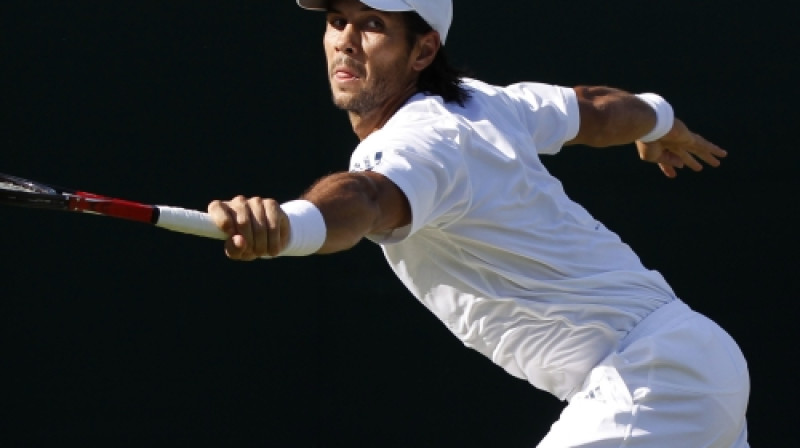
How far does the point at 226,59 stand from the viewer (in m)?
4.94

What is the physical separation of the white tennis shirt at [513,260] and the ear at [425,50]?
0.13 m

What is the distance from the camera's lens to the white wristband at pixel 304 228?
2797 mm

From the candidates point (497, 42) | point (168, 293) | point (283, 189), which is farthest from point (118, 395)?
point (497, 42)

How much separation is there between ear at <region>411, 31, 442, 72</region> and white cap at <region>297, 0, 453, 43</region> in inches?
1.1

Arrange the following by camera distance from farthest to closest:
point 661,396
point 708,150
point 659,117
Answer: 1. point 708,150
2. point 659,117
3. point 661,396

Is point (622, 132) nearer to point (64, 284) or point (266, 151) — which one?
point (266, 151)

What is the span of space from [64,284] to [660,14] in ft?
7.10

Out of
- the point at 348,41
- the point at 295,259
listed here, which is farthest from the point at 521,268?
the point at 295,259

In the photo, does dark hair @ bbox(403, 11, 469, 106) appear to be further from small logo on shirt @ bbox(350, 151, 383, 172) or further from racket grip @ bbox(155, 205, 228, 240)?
racket grip @ bbox(155, 205, 228, 240)

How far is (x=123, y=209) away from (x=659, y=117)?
209 centimetres

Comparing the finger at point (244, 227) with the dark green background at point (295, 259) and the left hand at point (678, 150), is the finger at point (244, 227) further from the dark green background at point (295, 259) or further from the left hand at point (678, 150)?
the dark green background at point (295, 259)

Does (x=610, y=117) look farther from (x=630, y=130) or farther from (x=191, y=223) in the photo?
(x=191, y=223)

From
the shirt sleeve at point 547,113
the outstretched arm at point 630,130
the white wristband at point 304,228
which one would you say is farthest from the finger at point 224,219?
the outstretched arm at point 630,130

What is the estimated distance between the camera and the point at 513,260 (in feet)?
11.6
